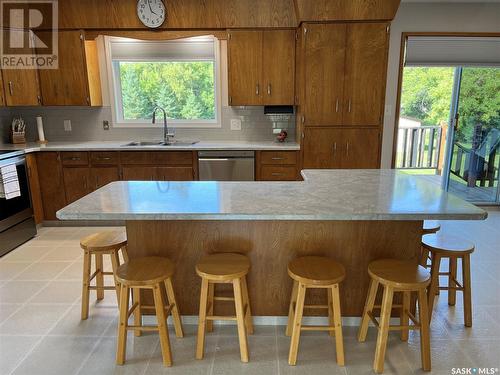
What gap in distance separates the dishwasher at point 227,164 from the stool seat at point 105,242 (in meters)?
1.66

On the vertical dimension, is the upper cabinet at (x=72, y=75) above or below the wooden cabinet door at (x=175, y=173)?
above

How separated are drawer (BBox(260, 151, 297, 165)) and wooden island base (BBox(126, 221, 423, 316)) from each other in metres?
1.95

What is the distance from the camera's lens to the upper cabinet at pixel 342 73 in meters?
3.61

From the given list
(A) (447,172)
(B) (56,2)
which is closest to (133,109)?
(B) (56,2)

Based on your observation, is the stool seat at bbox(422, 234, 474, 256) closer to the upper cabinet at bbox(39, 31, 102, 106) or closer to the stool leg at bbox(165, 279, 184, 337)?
the stool leg at bbox(165, 279, 184, 337)

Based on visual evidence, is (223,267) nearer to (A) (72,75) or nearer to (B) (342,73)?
(B) (342,73)

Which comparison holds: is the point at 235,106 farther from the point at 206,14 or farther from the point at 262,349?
the point at 262,349

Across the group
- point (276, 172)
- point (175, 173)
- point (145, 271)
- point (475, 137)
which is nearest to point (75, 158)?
point (175, 173)

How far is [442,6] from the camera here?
4.04m

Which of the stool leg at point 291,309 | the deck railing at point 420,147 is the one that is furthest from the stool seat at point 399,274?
the deck railing at point 420,147

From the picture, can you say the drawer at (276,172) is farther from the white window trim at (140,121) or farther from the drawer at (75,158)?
the drawer at (75,158)

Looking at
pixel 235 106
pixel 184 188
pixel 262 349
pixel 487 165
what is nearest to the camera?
pixel 262 349

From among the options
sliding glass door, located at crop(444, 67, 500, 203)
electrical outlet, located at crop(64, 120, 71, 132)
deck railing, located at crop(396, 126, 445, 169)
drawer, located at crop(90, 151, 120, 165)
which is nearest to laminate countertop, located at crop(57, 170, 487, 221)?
drawer, located at crop(90, 151, 120, 165)

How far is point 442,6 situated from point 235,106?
264 centimetres
